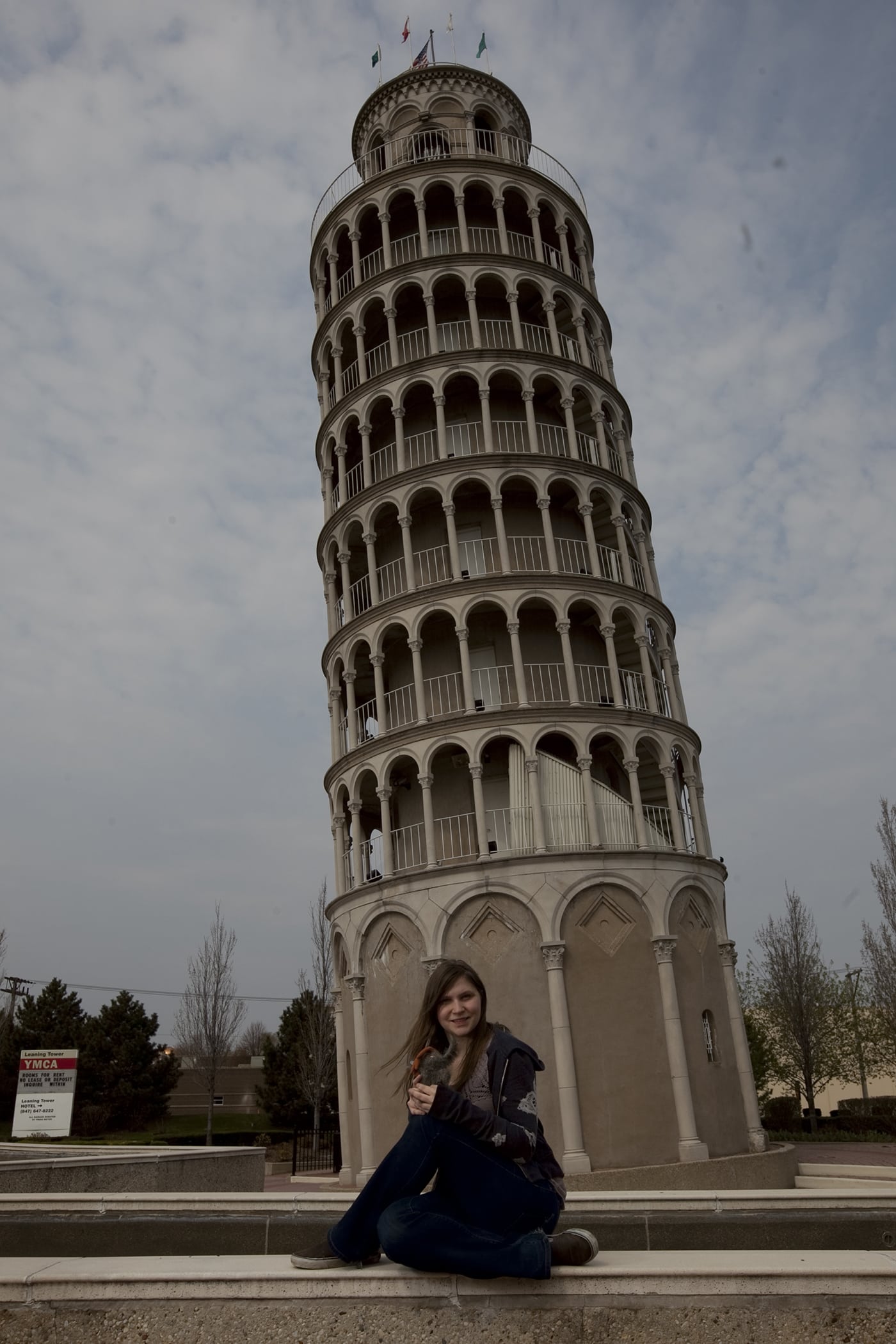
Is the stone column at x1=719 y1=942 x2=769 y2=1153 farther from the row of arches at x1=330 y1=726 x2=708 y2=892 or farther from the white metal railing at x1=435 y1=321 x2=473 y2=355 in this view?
the white metal railing at x1=435 y1=321 x2=473 y2=355

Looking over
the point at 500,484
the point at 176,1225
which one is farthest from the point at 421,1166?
the point at 500,484

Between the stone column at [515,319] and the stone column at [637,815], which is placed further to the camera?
the stone column at [515,319]

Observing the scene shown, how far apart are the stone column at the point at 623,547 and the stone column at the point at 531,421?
10.5 ft

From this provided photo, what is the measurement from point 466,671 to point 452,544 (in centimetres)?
378

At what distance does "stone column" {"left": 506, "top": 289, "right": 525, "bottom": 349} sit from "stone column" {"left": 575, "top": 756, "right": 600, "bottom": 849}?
12.8m

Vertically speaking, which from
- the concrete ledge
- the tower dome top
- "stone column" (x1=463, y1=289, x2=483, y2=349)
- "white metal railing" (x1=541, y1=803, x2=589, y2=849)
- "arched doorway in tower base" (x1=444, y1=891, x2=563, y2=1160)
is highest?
the tower dome top

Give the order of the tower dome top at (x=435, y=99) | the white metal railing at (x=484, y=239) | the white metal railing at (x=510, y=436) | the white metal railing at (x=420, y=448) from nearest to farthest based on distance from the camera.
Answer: the white metal railing at (x=510, y=436)
the white metal railing at (x=420, y=448)
the white metal railing at (x=484, y=239)
the tower dome top at (x=435, y=99)

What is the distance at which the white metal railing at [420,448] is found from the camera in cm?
3011

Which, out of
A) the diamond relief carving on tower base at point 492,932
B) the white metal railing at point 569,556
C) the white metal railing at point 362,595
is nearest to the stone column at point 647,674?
the white metal railing at point 569,556

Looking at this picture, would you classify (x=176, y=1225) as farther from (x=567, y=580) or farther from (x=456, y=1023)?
(x=567, y=580)

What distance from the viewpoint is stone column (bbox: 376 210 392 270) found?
32.0m

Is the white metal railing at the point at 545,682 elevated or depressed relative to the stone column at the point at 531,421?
depressed

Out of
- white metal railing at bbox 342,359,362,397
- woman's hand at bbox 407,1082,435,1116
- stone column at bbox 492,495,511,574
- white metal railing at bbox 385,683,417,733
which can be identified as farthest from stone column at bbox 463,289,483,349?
woman's hand at bbox 407,1082,435,1116

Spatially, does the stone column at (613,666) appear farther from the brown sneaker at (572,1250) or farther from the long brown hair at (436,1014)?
the brown sneaker at (572,1250)
